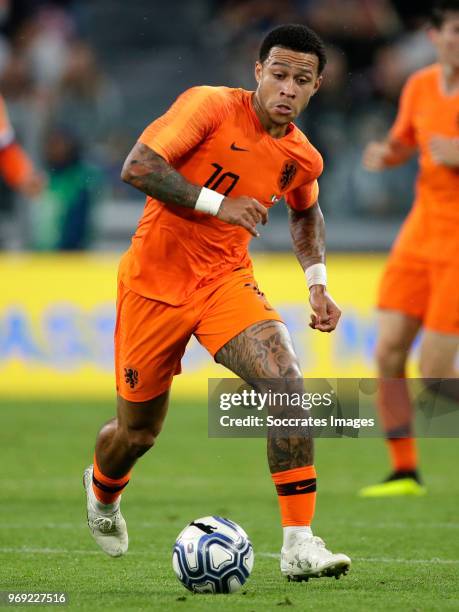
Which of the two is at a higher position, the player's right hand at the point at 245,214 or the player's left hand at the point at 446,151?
the player's right hand at the point at 245,214

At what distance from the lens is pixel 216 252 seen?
6.21m

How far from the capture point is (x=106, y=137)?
643 inches

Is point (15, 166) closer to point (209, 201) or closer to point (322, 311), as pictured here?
point (322, 311)

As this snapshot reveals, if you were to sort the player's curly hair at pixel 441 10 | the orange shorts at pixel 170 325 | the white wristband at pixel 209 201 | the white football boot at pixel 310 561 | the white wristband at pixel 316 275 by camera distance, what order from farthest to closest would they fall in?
1. the player's curly hair at pixel 441 10
2. the white wristband at pixel 316 275
3. the orange shorts at pixel 170 325
4. the white wristband at pixel 209 201
5. the white football boot at pixel 310 561

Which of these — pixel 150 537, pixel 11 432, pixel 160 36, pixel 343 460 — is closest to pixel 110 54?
pixel 160 36

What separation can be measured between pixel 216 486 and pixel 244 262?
10.9 feet

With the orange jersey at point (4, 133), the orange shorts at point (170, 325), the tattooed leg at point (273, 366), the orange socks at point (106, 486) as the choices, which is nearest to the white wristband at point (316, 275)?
the orange shorts at point (170, 325)

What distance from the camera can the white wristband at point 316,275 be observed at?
6.37 meters

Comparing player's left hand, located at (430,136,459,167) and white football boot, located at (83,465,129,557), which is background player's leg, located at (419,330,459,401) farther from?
white football boot, located at (83,465,129,557)

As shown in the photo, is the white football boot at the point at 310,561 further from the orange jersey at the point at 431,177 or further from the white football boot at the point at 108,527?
the orange jersey at the point at 431,177

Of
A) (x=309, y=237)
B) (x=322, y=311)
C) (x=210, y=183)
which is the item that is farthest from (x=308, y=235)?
(x=210, y=183)

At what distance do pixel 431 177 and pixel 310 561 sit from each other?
419cm

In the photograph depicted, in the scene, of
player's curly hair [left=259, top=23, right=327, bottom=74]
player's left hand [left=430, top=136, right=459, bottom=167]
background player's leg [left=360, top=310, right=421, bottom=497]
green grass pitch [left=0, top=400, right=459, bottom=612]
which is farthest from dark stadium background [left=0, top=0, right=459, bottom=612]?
player's curly hair [left=259, top=23, right=327, bottom=74]

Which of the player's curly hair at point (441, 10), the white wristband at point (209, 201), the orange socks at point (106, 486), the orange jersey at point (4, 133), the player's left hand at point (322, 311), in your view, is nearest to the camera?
the white wristband at point (209, 201)
